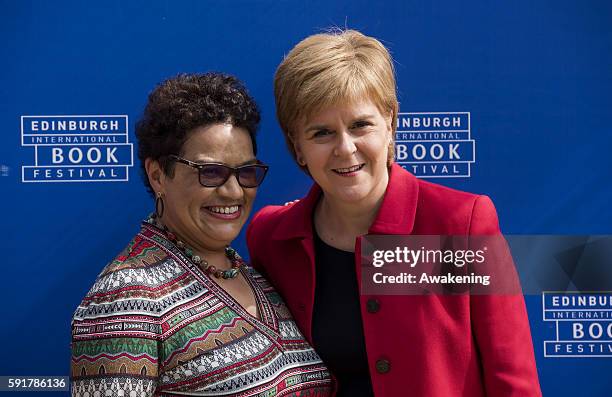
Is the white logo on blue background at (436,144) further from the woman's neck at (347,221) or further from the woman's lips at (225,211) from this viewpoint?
the woman's lips at (225,211)

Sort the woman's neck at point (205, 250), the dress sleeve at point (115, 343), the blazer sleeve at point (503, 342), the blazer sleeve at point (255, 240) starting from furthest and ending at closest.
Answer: the blazer sleeve at point (255, 240) → the woman's neck at point (205, 250) → the blazer sleeve at point (503, 342) → the dress sleeve at point (115, 343)

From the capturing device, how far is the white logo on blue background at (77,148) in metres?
2.70

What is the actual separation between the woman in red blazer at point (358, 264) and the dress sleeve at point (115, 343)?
50 centimetres

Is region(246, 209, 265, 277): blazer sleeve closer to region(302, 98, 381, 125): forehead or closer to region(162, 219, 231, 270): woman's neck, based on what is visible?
region(162, 219, 231, 270): woman's neck

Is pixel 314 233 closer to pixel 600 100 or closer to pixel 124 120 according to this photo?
pixel 124 120

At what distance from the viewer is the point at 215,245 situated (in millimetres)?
2221

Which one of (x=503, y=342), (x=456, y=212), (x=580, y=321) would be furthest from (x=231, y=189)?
(x=580, y=321)

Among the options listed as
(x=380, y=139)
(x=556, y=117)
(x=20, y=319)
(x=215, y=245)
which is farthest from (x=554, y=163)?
(x=20, y=319)

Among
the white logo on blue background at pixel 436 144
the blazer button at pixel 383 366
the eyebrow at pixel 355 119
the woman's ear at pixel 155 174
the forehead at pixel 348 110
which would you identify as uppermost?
the white logo on blue background at pixel 436 144

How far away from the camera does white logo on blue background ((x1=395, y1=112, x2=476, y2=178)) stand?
267 centimetres

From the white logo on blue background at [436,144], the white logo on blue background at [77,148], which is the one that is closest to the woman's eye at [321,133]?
the white logo on blue background at [436,144]

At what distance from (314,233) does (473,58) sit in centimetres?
80

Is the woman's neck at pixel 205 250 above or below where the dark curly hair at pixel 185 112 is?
below

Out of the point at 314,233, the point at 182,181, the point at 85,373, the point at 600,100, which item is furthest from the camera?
the point at 600,100
